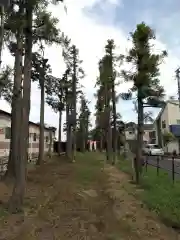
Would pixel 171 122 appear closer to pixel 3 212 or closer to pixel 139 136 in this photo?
pixel 139 136

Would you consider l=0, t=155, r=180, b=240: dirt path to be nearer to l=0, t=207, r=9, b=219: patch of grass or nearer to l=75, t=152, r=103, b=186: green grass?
l=0, t=207, r=9, b=219: patch of grass

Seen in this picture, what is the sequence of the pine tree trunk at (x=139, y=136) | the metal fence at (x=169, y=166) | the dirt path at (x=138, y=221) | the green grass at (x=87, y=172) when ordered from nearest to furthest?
the dirt path at (x=138, y=221), the metal fence at (x=169, y=166), the pine tree trunk at (x=139, y=136), the green grass at (x=87, y=172)

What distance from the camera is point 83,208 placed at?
34.4ft

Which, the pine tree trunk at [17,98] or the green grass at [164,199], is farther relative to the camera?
the pine tree trunk at [17,98]

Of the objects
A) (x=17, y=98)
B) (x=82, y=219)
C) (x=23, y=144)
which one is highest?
(x=17, y=98)

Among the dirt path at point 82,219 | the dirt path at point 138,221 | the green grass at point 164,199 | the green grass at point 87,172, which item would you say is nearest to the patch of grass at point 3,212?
the dirt path at point 82,219

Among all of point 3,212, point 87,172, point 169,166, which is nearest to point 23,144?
point 3,212

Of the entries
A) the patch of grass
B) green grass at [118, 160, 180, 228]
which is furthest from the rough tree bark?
green grass at [118, 160, 180, 228]

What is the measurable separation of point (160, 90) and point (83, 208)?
1031cm

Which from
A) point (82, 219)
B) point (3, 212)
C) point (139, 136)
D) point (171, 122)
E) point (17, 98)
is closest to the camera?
point (82, 219)

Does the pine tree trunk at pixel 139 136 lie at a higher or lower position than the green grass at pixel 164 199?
higher

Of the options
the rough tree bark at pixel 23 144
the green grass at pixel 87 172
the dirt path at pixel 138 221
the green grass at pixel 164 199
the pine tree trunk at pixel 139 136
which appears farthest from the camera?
the green grass at pixel 87 172

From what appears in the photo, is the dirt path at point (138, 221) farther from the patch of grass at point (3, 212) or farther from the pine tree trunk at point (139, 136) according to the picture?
the pine tree trunk at point (139, 136)

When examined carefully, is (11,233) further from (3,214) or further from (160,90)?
(160,90)
